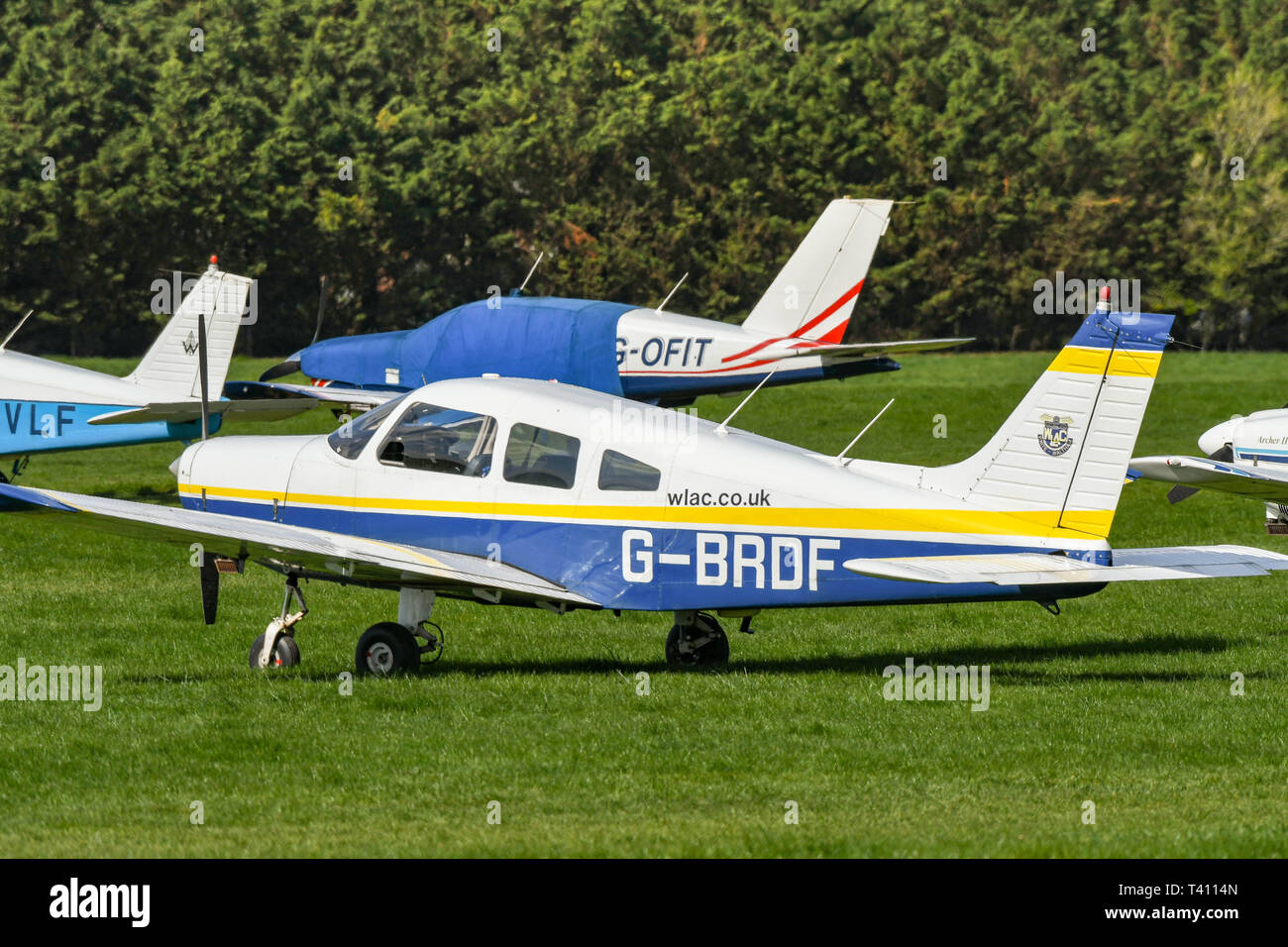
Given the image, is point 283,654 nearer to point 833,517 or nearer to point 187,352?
point 833,517

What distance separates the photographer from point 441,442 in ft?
40.5

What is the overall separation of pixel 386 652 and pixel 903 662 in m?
3.76

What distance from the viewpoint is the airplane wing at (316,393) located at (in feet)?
86.3

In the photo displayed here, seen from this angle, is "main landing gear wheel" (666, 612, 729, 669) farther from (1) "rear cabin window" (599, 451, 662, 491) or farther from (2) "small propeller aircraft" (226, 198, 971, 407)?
(2) "small propeller aircraft" (226, 198, 971, 407)

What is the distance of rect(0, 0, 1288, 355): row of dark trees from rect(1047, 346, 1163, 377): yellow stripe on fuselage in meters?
51.0

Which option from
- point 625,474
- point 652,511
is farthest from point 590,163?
point 652,511

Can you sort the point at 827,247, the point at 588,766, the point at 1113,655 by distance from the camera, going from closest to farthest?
the point at 588,766
the point at 1113,655
the point at 827,247

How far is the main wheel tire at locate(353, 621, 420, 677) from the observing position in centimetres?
1218

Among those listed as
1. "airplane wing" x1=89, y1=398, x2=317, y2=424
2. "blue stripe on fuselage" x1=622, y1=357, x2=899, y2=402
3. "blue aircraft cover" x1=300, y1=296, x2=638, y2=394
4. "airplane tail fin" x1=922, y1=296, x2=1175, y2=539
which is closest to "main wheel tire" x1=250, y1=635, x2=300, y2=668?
"airplane tail fin" x1=922, y1=296, x2=1175, y2=539

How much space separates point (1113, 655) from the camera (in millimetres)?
13266

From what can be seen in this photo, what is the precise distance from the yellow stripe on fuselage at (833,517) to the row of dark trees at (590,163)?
49.4m

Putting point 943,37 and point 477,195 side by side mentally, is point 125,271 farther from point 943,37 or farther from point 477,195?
point 943,37

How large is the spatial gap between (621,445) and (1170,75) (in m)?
71.8
